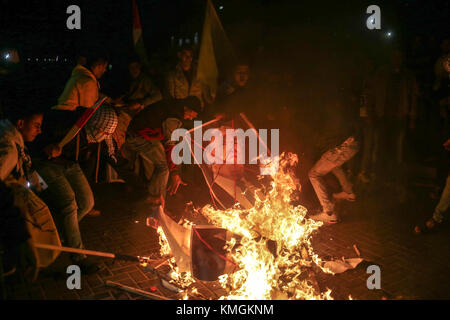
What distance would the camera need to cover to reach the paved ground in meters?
4.27

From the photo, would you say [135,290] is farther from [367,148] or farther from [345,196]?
[367,148]

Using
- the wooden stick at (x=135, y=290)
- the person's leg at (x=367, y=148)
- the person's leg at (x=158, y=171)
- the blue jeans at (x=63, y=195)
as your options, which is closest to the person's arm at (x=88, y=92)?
the blue jeans at (x=63, y=195)

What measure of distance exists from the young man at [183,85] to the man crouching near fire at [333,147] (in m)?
2.86

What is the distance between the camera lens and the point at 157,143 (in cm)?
729

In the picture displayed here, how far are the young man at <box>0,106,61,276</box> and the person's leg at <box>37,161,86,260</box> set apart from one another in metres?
0.22

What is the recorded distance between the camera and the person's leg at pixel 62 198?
4.54 meters

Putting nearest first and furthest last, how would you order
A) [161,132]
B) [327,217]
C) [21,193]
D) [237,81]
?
[21,193]
[327,217]
[161,132]
[237,81]

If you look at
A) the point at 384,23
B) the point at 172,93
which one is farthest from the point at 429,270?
the point at 384,23

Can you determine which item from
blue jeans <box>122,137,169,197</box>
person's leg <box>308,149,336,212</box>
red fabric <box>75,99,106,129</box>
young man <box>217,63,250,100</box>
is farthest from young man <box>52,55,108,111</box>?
person's leg <box>308,149,336,212</box>

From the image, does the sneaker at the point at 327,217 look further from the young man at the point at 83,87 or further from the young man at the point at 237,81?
the young man at the point at 83,87

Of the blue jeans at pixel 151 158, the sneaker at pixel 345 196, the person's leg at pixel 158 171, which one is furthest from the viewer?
the person's leg at pixel 158 171

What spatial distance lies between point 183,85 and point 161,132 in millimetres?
1697

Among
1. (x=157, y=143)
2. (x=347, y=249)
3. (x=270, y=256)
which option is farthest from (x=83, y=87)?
(x=347, y=249)

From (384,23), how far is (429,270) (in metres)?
7.63
